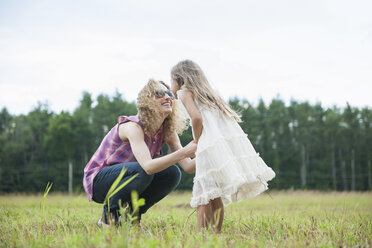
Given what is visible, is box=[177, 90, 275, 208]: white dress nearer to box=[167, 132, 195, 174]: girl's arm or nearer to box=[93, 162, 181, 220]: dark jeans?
box=[167, 132, 195, 174]: girl's arm

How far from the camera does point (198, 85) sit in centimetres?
304

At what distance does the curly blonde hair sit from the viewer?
3.04 metres

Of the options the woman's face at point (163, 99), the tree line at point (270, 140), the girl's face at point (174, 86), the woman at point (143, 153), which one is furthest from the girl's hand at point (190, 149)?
the tree line at point (270, 140)

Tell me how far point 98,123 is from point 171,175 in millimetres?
30201

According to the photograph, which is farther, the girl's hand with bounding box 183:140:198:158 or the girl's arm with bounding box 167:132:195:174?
the girl's arm with bounding box 167:132:195:174

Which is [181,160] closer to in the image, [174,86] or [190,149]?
[190,149]

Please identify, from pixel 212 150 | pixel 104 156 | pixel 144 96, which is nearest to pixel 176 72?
pixel 144 96

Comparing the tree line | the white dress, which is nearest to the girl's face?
the white dress

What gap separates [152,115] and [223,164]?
0.82 meters

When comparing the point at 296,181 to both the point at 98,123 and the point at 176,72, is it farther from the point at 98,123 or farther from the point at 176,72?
the point at 176,72

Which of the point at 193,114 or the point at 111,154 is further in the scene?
the point at 111,154

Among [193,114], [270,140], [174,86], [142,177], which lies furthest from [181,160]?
[270,140]

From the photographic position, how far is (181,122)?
11.2 feet

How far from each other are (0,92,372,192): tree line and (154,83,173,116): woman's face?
28502 millimetres
